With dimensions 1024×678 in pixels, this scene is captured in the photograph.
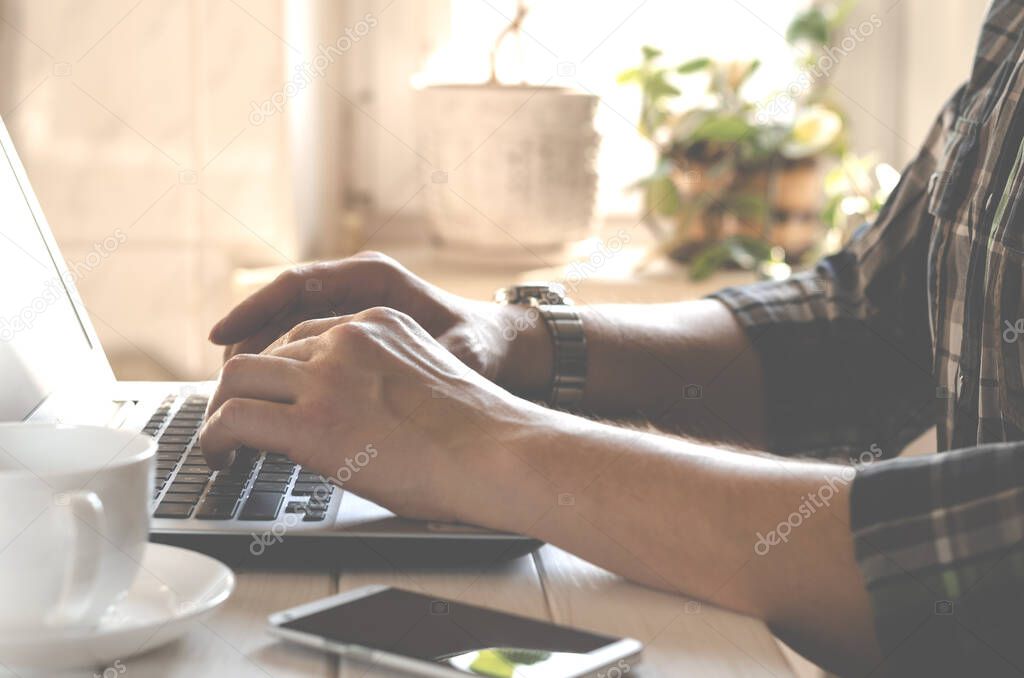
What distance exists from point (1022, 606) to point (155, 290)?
1309mm

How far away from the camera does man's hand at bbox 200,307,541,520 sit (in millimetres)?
558

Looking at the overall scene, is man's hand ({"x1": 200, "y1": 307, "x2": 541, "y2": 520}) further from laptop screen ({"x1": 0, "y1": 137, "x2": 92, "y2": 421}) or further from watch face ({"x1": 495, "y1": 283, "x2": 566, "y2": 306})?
watch face ({"x1": 495, "y1": 283, "x2": 566, "y2": 306})

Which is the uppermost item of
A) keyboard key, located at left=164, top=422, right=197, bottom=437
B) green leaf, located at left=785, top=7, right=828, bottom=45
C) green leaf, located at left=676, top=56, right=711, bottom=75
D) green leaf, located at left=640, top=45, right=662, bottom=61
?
green leaf, located at left=785, top=7, right=828, bottom=45

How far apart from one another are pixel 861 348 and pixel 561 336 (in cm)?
26

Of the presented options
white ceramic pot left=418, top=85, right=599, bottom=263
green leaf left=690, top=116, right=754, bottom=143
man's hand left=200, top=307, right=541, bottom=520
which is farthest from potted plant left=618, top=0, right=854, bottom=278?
man's hand left=200, top=307, right=541, bottom=520

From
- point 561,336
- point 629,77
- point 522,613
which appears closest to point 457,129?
point 629,77

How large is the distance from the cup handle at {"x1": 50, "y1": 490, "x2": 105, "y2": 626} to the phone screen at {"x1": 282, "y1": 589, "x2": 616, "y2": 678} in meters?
0.08

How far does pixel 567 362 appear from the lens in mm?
887

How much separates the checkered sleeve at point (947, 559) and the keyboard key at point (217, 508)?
0.28 m

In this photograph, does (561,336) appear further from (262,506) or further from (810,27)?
(810,27)

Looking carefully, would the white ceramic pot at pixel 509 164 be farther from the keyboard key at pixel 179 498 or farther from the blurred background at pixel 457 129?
the keyboard key at pixel 179 498

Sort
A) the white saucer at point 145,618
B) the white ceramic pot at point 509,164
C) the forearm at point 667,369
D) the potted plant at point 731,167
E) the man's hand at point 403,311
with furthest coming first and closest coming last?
the potted plant at point 731,167
the white ceramic pot at point 509,164
the forearm at point 667,369
the man's hand at point 403,311
the white saucer at point 145,618

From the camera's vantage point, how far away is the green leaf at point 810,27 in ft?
5.60

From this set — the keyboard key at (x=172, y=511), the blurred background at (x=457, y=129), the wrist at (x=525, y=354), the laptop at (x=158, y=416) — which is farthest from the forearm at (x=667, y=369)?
the blurred background at (x=457, y=129)
